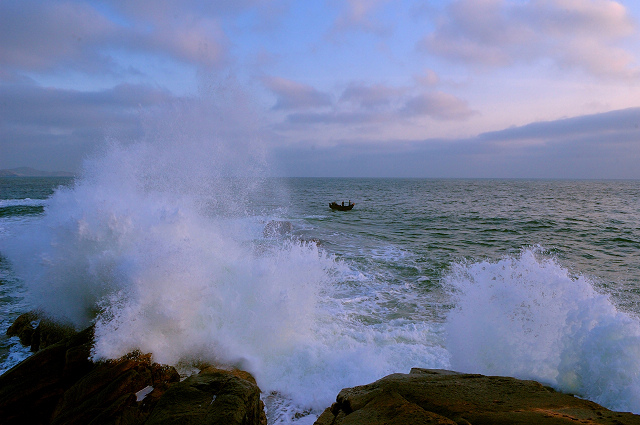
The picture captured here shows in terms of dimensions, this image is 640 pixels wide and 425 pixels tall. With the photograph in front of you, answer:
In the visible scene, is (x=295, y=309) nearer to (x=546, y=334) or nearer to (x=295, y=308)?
(x=295, y=308)

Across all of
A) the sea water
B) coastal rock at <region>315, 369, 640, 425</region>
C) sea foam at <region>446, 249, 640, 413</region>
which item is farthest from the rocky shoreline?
sea foam at <region>446, 249, 640, 413</region>

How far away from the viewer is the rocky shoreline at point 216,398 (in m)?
3.53

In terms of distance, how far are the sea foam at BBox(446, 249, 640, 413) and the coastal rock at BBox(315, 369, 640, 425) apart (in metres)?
1.50

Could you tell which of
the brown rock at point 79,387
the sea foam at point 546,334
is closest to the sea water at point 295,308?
the sea foam at point 546,334

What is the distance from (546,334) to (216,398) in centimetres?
586

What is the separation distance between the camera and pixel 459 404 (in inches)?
146

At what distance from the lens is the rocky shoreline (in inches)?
139

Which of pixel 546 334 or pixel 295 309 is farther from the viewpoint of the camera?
pixel 295 309

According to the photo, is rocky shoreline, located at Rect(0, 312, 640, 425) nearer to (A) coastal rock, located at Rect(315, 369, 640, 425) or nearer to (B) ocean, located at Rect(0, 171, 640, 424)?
(A) coastal rock, located at Rect(315, 369, 640, 425)

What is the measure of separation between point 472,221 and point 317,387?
80.0 ft

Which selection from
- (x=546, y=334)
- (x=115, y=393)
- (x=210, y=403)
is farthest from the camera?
(x=546, y=334)

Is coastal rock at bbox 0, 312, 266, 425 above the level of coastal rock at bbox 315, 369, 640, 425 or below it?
below

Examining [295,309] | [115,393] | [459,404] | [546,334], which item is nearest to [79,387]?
[115,393]

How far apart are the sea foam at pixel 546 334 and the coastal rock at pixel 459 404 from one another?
1.50 metres
